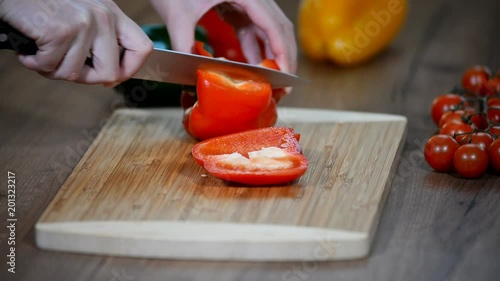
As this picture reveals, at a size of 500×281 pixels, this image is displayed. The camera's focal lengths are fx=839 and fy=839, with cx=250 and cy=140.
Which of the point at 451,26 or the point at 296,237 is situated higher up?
the point at 296,237

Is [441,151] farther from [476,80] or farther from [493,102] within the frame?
[476,80]

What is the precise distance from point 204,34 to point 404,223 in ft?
3.42

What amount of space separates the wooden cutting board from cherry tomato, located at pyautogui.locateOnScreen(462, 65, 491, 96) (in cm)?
30

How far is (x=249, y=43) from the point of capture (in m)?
2.32

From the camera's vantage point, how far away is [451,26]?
3002 mm

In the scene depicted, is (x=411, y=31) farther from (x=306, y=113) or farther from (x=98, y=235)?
(x=98, y=235)

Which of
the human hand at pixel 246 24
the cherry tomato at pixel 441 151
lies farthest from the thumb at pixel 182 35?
the cherry tomato at pixel 441 151

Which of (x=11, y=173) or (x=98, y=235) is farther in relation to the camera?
(x=11, y=173)

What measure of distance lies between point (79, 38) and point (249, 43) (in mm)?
682

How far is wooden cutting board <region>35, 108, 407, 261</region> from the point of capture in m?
1.68

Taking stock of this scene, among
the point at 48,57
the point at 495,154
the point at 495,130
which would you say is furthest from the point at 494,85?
the point at 48,57

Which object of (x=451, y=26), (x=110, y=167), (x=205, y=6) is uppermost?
(x=205, y=6)

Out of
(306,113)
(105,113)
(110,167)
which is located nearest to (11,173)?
(110,167)

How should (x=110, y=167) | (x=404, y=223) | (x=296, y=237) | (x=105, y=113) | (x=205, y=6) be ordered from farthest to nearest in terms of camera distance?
(x=105, y=113)
(x=205, y=6)
(x=110, y=167)
(x=404, y=223)
(x=296, y=237)
